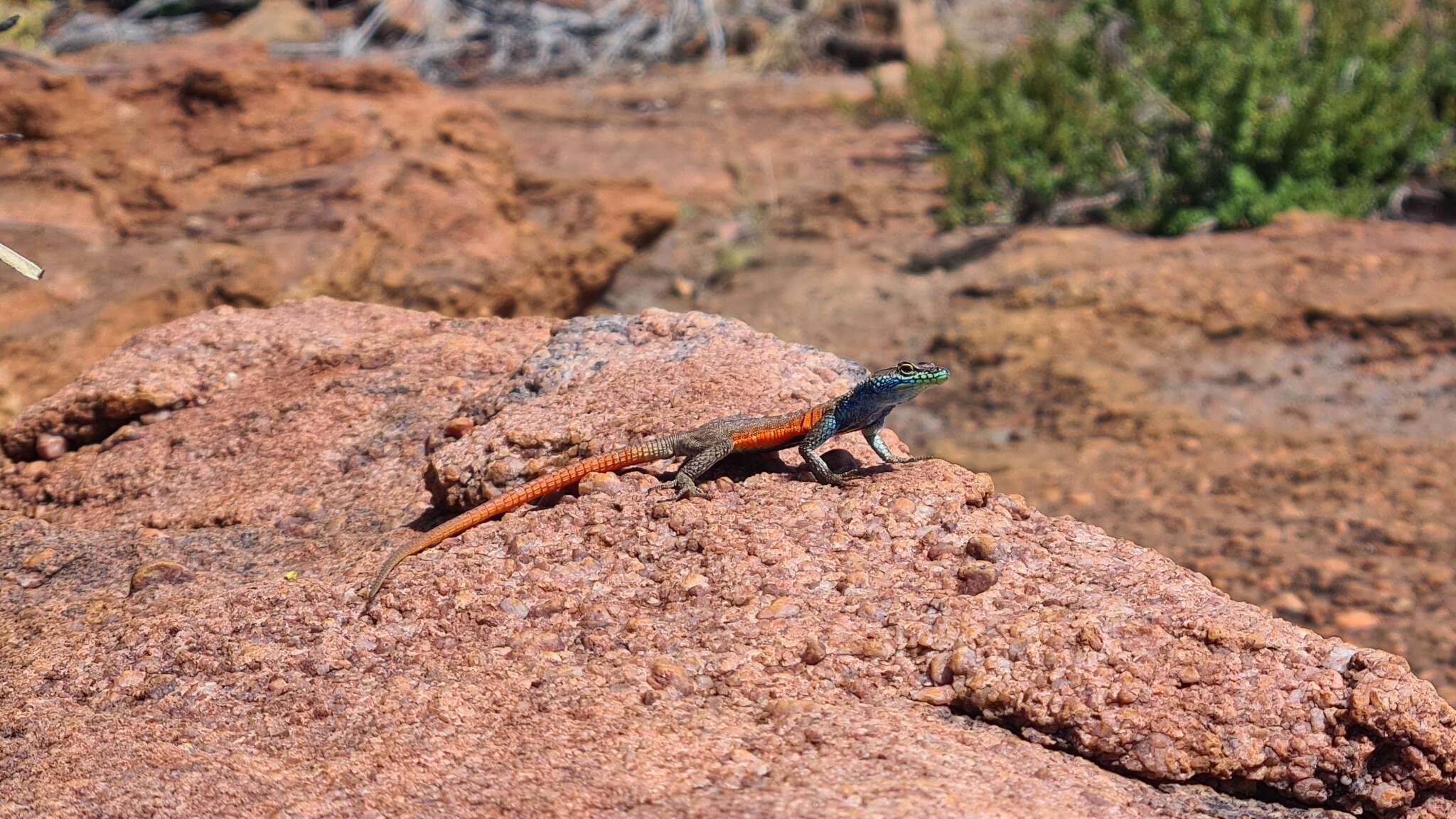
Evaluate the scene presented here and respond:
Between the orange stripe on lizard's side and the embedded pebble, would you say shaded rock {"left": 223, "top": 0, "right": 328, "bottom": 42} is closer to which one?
the embedded pebble

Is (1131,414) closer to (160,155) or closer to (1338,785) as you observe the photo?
(1338,785)

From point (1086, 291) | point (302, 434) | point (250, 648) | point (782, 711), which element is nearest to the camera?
point (782, 711)

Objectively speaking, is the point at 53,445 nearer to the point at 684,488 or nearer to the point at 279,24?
the point at 684,488

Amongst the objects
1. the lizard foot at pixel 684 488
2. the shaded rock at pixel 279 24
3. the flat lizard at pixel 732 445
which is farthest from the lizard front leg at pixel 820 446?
the shaded rock at pixel 279 24

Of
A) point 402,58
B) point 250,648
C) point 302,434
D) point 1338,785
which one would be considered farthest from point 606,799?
point 402,58

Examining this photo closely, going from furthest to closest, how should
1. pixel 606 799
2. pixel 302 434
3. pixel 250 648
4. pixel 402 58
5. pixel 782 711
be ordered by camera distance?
pixel 402 58
pixel 302 434
pixel 250 648
pixel 782 711
pixel 606 799

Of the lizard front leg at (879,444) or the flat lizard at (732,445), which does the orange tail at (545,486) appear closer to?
the flat lizard at (732,445)

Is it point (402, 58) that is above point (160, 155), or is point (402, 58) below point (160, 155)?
below

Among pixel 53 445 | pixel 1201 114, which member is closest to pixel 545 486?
pixel 53 445
